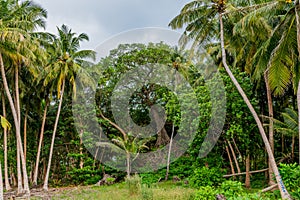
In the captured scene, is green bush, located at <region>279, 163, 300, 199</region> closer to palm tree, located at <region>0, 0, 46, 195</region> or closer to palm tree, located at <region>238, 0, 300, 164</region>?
palm tree, located at <region>238, 0, 300, 164</region>

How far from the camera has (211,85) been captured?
11.2m

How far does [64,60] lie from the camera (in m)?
13.9

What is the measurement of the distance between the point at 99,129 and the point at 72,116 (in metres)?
1.83

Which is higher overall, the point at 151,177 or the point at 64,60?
the point at 64,60

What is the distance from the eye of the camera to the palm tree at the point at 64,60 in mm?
13438

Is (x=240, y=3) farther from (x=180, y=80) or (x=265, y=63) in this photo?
(x=180, y=80)

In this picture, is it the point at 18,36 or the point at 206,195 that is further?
the point at 18,36

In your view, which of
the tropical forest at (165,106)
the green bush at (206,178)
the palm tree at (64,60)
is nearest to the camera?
the tropical forest at (165,106)

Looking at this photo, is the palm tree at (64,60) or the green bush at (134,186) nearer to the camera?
the green bush at (134,186)

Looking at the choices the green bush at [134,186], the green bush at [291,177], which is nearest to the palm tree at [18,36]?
the green bush at [134,186]

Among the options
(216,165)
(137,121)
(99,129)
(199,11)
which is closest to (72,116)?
(99,129)

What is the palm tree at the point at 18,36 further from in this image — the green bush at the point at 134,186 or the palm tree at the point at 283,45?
the palm tree at the point at 283,45

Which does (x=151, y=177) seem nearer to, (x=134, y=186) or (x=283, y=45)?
(x=134, y=186)

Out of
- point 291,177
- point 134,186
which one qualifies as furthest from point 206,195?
point 134,186
